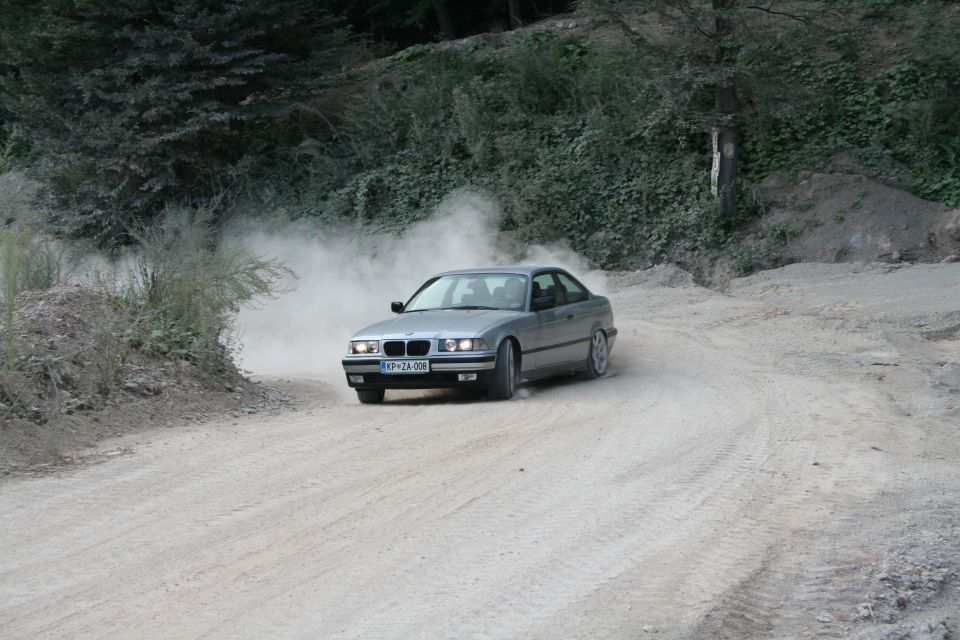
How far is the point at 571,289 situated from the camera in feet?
45.5

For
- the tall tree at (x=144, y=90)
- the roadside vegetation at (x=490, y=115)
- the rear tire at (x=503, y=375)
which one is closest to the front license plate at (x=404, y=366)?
the rear tire at (x=503, y=375)

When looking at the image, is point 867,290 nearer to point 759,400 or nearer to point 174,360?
point 759,400

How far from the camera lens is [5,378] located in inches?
363

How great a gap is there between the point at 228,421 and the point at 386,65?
24443 mm

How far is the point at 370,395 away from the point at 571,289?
3.46m

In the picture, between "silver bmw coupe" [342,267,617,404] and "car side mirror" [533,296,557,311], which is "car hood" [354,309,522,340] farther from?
"car side mirror" [533,296,557,311]

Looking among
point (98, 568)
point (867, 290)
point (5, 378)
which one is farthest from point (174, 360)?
point (867, 290)

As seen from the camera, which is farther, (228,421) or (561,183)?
(561,183)

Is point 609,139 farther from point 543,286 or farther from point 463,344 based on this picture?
point 463,344

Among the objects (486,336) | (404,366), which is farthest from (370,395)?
(486,336)

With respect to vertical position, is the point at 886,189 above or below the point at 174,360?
above

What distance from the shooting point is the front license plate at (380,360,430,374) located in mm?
11289

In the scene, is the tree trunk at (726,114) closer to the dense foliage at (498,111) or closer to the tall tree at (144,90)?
the dense foliage at (498,111)

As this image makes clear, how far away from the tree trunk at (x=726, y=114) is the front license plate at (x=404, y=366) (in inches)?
484
